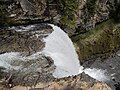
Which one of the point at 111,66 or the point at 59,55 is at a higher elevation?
the point at 59,55

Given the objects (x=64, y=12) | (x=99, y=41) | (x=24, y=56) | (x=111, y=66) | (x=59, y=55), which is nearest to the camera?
(x=24, y=56)

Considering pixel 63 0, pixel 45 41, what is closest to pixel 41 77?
pixel 45 41

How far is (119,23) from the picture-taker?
14.7m

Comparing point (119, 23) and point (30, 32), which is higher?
point (30, 32)

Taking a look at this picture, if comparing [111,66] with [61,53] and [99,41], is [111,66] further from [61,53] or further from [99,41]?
[61,53]

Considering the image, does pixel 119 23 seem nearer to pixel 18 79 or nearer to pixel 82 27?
pixel 82 27

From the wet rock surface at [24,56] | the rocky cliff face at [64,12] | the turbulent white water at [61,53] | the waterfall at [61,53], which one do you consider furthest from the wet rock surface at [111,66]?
the wet rock surface at [24,56]

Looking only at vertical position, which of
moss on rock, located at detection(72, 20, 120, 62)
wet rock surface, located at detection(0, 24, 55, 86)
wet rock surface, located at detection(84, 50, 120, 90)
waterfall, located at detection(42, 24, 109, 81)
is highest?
wet rock surface, located at detection(0, 24, 55, 86)

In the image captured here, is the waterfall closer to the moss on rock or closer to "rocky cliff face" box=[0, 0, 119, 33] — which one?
"rocky cliff face" box=[0, 0, 119, 33]

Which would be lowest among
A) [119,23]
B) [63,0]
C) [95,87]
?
[119,23]

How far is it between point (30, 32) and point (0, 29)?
0.99 meters

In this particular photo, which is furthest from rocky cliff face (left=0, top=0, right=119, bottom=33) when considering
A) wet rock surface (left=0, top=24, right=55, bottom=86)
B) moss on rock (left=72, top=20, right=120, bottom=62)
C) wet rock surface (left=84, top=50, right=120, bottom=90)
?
wet rock surface (left=84, top=50, right=120, bottom=90)

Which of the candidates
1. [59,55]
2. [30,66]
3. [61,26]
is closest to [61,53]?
[59,55]

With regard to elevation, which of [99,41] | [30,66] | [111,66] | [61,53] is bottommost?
[111,66]
